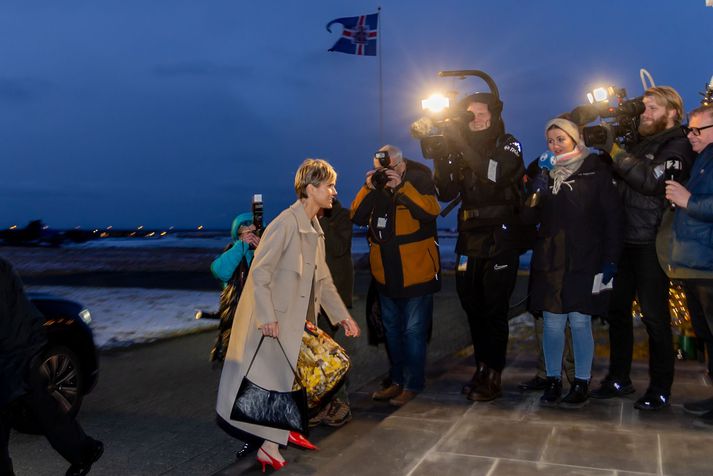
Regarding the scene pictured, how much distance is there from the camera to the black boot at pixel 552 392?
517cm

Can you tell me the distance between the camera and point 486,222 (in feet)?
17.6

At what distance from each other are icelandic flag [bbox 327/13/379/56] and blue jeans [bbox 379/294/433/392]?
52.6 ft

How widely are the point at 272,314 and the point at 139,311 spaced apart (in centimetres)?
919

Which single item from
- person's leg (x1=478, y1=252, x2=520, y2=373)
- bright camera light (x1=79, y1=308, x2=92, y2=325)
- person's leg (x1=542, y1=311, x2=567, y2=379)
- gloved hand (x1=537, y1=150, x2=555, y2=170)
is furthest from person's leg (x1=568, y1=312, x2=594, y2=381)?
bright camera light (x1=79, y1=308, x2=92, y2=325)

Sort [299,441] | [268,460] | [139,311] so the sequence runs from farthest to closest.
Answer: [139,311] < [299,441] < [268,460]

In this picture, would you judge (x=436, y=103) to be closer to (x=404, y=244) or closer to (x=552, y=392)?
(x=404, y=244)

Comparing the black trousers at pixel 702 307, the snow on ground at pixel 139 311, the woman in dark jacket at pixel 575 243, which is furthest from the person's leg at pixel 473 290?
the snow on ground at pixel 139 311

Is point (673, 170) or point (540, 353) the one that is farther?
point (540, 353)

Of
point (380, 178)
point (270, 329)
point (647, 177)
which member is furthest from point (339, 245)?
point (647, 177)

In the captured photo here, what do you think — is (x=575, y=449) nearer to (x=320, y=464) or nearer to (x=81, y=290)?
(x=320, y=464)

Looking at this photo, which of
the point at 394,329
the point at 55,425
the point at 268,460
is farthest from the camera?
the point at 394,329

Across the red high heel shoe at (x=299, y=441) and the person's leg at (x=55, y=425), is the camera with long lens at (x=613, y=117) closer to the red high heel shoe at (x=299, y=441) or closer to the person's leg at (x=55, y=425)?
the red high heel shoe at (x=299, y=441)

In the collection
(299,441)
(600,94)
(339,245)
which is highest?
(600,94)

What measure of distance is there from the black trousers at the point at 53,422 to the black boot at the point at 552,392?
3.12 meters
